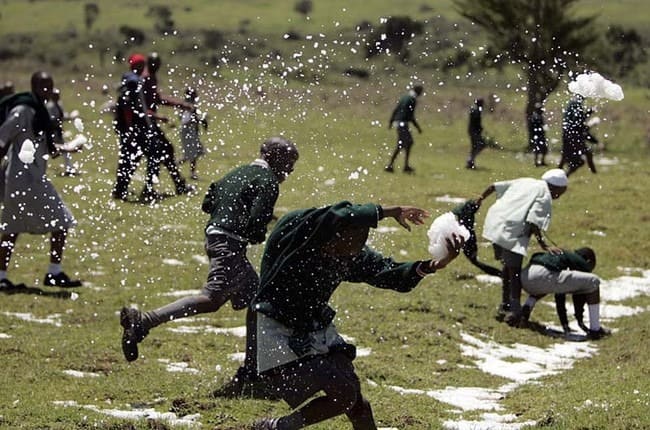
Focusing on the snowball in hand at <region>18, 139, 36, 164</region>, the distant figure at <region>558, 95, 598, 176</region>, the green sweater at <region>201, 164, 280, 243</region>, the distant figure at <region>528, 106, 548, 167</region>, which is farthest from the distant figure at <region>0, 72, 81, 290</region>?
the distant figure at <region>528, 106, 548, 167</region>

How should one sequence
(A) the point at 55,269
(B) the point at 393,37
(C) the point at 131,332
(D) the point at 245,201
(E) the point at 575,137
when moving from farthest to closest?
(B) the point at 393,37 → (E) the point at 575,137 → (A) the point at 55,269 → (C) the point at 131,332 → (D) the point at 245,201

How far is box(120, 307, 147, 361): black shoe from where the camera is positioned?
816 centimetres

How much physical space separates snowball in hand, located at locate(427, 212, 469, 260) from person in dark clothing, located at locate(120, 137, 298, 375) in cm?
206

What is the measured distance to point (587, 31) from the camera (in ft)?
150

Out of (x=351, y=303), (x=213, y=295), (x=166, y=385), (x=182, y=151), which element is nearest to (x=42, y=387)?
(x=166, y=385)

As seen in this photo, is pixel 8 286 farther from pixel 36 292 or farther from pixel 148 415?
pixel 148 415

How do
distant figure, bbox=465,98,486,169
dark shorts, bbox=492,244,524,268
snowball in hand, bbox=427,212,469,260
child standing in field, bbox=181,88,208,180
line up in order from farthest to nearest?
1. distant figure, bbox=465,98,486,169
2. child standing in field, bbox=181,88,208,180
3. dark shorts, bbox=492,244,524,268
4. snowball in hand, bbox=427,212,469,260

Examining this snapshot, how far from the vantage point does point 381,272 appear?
20.8 feet

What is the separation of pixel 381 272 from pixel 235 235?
2.19m

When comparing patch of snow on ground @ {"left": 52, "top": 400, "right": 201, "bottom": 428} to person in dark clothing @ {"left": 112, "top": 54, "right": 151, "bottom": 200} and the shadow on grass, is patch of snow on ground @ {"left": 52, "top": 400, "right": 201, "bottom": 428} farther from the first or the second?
person in dark clothing @ {"left": 112, "top": 54, "right": 151, "bottom": 200}

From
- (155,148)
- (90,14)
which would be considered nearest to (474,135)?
(155,148)

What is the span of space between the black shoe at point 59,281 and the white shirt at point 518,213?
497 cm

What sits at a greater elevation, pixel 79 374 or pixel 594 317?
pixel 79 374

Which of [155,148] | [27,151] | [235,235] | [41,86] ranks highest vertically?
[41,86]
